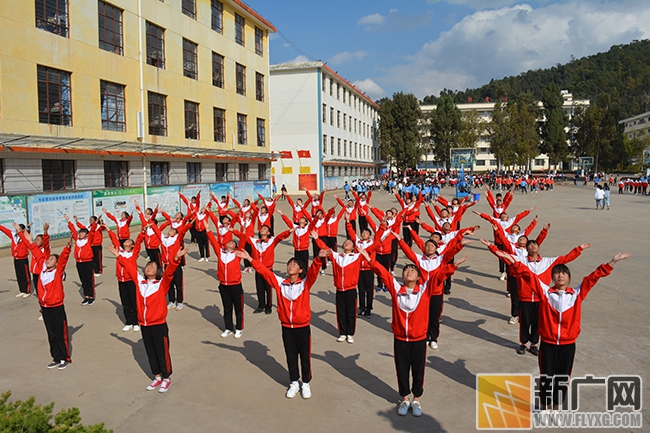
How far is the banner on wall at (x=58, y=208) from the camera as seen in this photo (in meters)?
16.2

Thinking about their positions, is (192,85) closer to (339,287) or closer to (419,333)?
(339,287)

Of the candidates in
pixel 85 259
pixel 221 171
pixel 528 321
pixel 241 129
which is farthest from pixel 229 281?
pixel 241 129

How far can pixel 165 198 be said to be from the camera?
23.0 metres

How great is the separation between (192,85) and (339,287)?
69.2 feet

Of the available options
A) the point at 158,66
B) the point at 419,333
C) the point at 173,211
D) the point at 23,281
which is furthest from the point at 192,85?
the point at 419,333

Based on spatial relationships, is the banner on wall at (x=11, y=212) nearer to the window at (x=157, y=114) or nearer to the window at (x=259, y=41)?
the window at (x=157, y=114)

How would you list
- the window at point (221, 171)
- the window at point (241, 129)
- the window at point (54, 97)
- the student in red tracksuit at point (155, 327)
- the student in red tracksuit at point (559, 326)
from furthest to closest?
the window at point (241, 129) → the window at point (221, 171) → the window at point (54, 97) → the student in red tracksuit at point (155, 327) → the student in red tracksuit at point (559, 326)

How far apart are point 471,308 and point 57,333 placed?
721 centimetres

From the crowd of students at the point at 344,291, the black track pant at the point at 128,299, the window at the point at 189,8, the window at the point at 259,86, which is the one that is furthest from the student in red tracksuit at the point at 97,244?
the window at the point at 259,86

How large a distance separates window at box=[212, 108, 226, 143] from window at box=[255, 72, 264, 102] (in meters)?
4.69

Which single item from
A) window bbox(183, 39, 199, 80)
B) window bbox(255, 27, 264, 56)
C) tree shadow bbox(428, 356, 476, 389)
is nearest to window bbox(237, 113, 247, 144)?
window bbox(183, 39, 199, 80)

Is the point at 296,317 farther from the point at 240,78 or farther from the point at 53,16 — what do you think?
the point at 240,78

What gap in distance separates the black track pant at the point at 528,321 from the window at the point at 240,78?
26.6 m

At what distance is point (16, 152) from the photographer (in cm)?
1584
